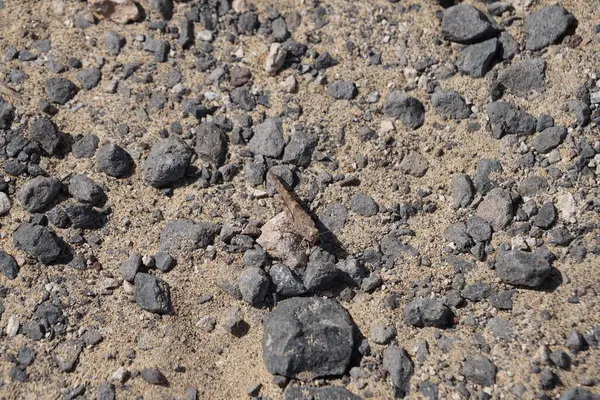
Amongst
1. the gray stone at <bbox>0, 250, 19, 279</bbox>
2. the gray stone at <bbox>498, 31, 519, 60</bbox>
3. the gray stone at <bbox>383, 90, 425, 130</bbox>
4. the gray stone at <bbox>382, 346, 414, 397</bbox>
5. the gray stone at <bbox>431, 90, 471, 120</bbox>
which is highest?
the gray stone at <bbox>498, 31, 519, 60</bbox>

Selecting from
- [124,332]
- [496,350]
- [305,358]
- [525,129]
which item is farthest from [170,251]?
[525,129]

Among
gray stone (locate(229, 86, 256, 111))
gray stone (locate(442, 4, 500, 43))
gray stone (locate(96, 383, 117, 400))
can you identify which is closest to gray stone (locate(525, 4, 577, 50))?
gray stone (locate(442, 4, 500, 43))

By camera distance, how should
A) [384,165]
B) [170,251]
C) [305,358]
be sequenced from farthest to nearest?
[384,165] < [170,251] < [305,358]

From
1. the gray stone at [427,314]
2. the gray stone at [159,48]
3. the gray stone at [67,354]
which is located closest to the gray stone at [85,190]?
the gray stone at [67,354]

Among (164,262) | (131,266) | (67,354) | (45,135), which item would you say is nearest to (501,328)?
(164,262)

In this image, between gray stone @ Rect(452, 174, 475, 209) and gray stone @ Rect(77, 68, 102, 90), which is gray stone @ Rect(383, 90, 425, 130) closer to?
gray stone @ Rect(452, 174, 475, 209)

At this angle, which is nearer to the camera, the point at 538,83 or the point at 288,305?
the point at 288,305

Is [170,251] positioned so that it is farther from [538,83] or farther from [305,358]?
[538,83]
